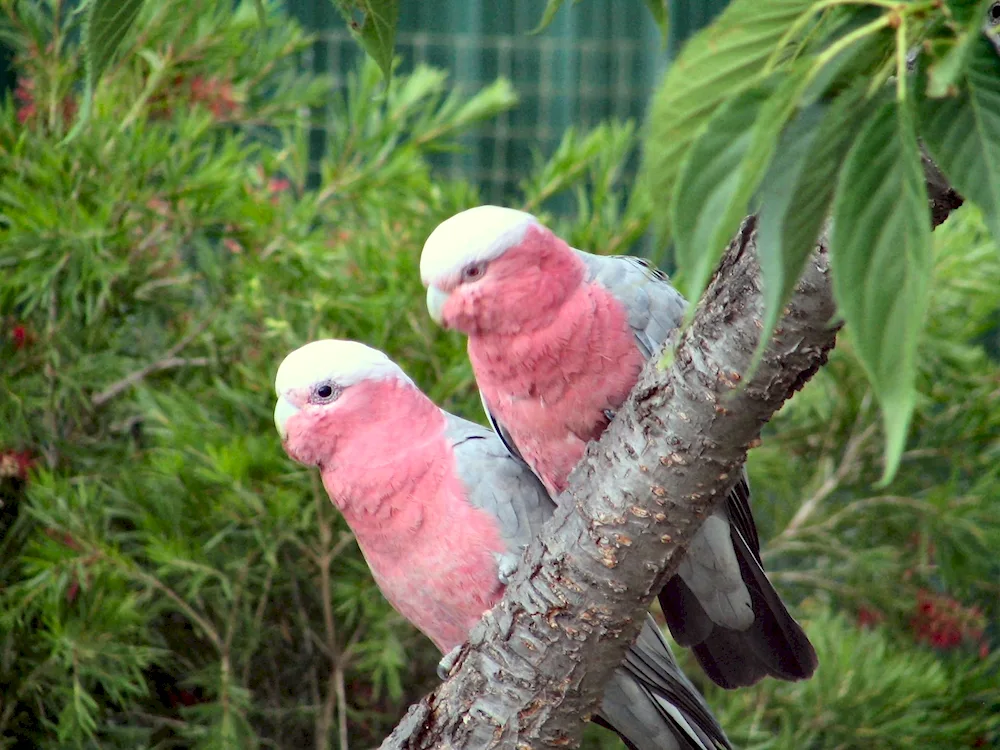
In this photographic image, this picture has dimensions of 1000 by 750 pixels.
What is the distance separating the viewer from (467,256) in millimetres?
907

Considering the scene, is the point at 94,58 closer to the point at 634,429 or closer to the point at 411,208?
the point at 634,429

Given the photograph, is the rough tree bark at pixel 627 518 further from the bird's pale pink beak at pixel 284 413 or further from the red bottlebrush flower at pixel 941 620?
the red bottlebrush flower at pixel 941 620

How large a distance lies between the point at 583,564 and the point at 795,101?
1.67 ft

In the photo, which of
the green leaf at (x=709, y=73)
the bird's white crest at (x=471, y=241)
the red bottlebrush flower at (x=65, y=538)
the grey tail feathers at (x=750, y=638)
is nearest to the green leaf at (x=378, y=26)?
the green leaf at (x=709, y=73)

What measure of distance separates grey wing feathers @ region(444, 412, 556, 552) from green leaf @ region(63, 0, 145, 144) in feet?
2.16

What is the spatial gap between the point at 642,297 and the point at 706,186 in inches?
27.0

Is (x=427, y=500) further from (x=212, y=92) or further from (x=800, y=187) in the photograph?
(x=212, y=92)

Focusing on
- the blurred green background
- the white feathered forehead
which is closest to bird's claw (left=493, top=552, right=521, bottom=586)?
the white feathered forehead

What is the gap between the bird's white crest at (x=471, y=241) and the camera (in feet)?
2.98

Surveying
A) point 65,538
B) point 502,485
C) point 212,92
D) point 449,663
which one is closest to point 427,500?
point 502,485

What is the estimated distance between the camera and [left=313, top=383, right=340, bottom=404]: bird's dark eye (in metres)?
1.05

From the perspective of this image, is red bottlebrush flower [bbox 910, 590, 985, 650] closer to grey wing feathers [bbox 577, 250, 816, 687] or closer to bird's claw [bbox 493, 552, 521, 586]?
grey wing feathers [bbox 577, 250, 816, 687]

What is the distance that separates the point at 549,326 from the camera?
3.00 ft

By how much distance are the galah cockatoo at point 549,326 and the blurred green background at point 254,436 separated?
50 cm
